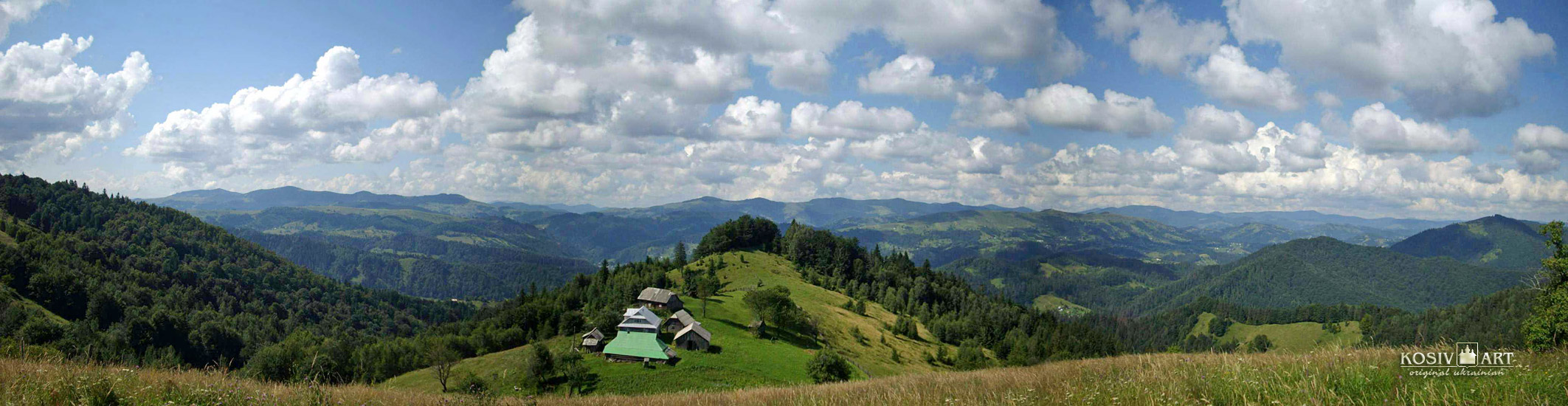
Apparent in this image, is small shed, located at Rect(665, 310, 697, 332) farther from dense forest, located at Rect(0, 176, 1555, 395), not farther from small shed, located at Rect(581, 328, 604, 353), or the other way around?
small shed, located at Rect(581, 328, 604, 353)

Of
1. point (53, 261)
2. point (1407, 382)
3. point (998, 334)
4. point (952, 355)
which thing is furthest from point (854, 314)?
point (53, 261)

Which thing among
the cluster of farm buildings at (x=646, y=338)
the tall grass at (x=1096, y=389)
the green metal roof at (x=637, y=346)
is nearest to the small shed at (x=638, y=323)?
the cluster of farm buildings at (x=646, y=338)

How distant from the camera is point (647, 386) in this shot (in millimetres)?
48594

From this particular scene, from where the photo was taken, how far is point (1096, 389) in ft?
26.4

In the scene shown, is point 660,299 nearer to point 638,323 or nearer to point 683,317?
point 683,317

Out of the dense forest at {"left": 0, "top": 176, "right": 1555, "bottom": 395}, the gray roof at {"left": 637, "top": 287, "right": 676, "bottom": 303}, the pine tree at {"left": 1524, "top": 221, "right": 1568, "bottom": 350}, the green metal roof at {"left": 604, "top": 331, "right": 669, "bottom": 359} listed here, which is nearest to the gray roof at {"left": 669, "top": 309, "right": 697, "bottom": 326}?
the dense forest at {"left": 0, "top": 176, "right": 1555, "bottom": 395}

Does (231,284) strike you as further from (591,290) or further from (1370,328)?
(1370,328)

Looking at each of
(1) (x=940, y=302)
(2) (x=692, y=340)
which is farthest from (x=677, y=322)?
(1) (x=940, y=302)

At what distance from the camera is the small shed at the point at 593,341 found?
192 ft

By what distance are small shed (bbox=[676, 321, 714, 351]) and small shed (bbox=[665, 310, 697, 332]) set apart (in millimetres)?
2832

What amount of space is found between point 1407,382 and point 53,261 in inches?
8537

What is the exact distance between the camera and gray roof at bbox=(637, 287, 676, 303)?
254 ft

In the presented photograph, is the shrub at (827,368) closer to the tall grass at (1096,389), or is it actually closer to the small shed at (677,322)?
the small shed at (677,322)

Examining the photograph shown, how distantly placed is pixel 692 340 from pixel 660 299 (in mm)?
17068
